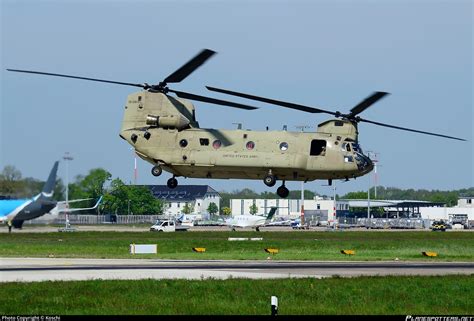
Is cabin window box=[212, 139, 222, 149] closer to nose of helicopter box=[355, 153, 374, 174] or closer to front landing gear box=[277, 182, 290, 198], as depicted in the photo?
front landing gear box=[277, 182, 290, 198]

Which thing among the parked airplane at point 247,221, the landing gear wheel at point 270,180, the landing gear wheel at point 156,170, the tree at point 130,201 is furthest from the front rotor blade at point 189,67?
the parked airplane at point 247,221

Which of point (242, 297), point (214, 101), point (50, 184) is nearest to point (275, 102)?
point (214, 101)

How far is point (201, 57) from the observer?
51.9m

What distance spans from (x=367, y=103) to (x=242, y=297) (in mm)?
25327

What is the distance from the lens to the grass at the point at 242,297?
3077 centimetres

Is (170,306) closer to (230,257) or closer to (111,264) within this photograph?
(111,264)

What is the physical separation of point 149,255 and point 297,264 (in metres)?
13.2

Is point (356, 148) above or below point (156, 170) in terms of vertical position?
above

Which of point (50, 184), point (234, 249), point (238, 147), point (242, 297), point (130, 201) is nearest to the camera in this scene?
point (242, 297)

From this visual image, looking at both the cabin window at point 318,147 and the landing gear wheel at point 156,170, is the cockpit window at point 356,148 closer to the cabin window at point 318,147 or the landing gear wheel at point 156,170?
the cabin window at point 318,147

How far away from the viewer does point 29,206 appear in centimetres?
10119

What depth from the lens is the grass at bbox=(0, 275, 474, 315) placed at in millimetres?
30766

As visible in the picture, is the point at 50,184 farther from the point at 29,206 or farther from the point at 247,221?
the point at 247,221

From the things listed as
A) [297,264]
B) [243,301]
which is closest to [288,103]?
[297,264]
